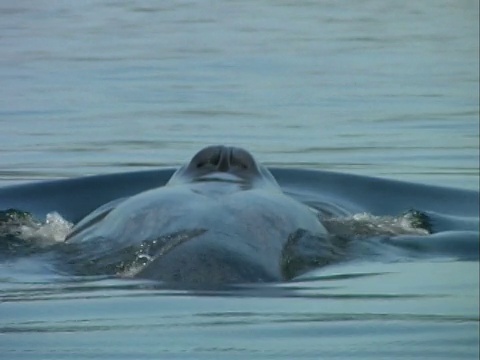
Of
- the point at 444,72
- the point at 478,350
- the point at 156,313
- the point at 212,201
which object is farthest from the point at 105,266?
the point at 444,72

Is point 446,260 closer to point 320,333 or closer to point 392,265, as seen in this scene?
point 392,265

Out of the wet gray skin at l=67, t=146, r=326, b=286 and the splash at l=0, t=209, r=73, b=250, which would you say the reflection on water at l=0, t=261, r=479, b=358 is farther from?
the splash at l=0, t=209, r=73, b=250

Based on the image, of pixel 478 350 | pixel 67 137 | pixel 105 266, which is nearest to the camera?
pixel 478 350

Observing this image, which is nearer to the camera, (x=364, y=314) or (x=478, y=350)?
(x=478, y=350)

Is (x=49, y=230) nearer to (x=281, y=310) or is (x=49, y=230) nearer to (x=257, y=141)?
(x=281, y=310)

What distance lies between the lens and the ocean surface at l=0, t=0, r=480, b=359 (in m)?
7.41

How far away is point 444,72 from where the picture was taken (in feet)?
47.6

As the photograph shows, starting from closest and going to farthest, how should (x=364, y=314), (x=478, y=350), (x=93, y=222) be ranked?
(x=478, y=350) → (x=364, y=314) → (x=93, y=222)

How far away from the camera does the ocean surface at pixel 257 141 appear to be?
292 inches

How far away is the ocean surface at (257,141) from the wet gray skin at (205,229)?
23 centimetres

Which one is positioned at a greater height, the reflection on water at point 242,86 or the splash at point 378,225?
the reflection on water at point 242,86

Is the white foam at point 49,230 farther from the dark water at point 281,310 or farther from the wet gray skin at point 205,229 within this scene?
the wet gray skin at point 205,229

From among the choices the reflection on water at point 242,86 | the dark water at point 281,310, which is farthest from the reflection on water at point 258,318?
the reflection on water at point 242,86

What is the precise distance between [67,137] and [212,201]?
19.1 feet
